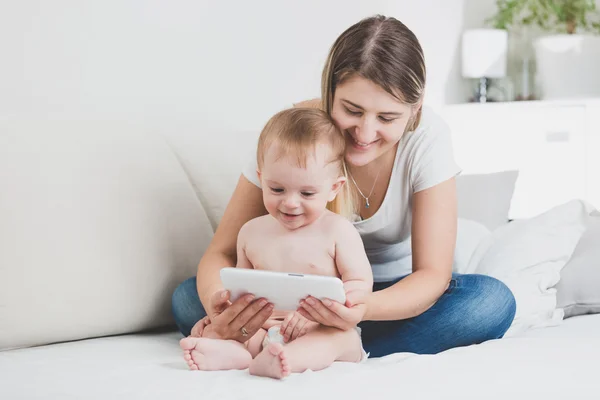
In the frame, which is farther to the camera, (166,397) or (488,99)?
(488,99)

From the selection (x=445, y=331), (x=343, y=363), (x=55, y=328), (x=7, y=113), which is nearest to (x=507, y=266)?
(x=445, y=331)

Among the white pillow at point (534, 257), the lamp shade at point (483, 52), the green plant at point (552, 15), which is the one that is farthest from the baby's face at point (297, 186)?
the green plant at point (552, 15)

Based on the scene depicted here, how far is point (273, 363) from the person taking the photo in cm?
123

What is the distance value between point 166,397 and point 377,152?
0.67m

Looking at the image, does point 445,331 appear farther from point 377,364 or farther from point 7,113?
point 7,113

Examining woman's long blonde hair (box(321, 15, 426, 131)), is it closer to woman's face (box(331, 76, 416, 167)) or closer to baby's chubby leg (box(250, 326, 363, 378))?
woman's face (box(331, 76, 416, 167))

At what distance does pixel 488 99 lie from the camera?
3.83 meters

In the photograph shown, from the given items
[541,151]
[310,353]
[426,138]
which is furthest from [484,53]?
[310,353]

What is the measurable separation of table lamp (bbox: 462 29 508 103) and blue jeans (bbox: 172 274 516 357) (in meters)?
2.22

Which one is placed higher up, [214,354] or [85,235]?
[85,235]

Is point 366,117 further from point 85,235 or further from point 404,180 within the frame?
point 85,235

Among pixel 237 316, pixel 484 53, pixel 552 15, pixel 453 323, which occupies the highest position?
pixel 552 15

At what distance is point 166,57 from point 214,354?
4.32 ft

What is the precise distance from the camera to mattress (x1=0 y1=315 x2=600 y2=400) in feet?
3.76
